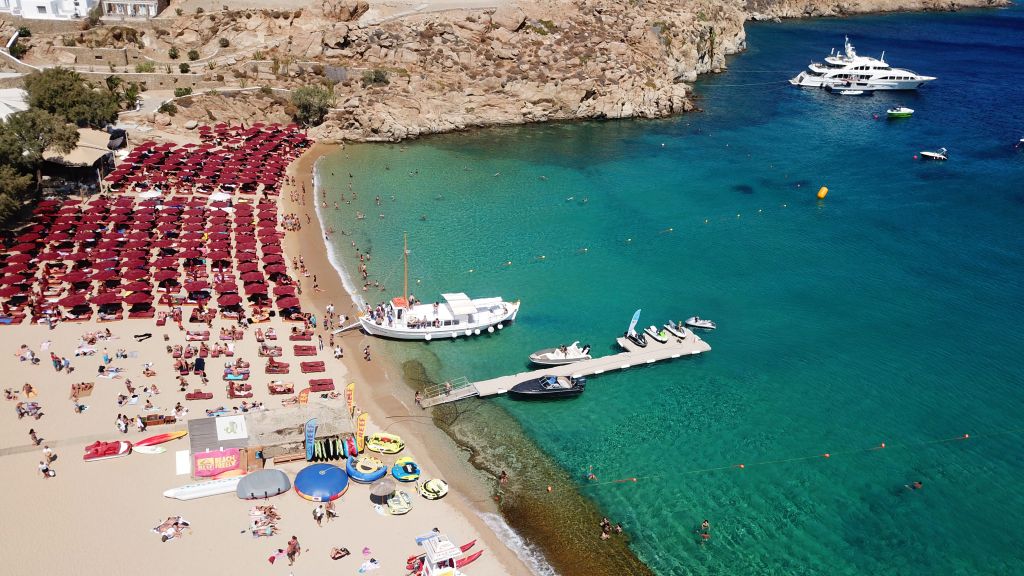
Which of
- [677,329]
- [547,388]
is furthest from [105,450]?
[677,329]

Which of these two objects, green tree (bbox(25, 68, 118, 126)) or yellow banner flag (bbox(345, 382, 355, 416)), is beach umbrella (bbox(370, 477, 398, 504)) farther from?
green tree (bbox(25, 68, 118, 126))

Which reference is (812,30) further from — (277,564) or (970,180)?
(277,564)

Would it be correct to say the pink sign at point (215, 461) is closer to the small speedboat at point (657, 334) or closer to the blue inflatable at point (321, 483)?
Answer: the blue inflatable at point (321, 483)

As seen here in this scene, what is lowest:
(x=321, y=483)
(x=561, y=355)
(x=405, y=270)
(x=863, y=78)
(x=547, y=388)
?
(x=321, y=483)

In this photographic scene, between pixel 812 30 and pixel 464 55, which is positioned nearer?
pixel 464 55

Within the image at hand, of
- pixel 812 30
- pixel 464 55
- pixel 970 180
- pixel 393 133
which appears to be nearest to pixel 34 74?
pixel 393 133

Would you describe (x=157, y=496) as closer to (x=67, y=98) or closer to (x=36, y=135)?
(x=36, y=135)

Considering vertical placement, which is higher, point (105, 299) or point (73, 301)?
point (105, 299)
